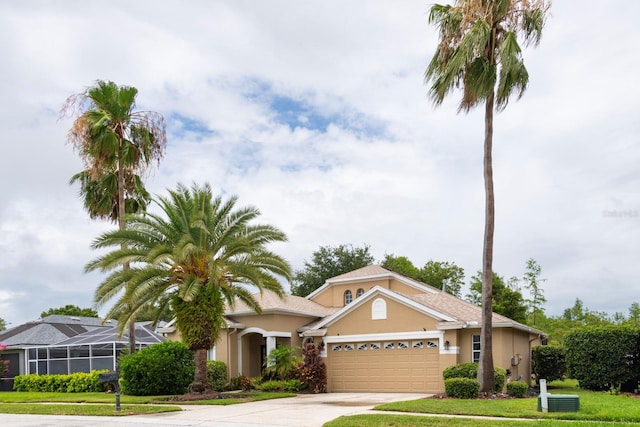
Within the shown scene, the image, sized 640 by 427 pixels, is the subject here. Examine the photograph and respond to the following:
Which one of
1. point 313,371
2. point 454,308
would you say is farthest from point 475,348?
point 313,371

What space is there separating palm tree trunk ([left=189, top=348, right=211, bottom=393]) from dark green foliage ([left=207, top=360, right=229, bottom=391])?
8.87 feet

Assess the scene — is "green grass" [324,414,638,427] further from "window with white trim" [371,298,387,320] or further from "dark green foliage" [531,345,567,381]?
"dark green foliage" [531,345,567,381]

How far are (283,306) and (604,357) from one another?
43.0 feet

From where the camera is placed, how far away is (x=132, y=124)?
2745 cm

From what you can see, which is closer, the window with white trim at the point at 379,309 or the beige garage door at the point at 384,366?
the beige garage door at the point at 384,366

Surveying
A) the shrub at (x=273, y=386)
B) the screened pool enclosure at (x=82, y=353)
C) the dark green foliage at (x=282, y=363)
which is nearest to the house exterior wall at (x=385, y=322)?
the dark green foliage at (x=282, y=363)

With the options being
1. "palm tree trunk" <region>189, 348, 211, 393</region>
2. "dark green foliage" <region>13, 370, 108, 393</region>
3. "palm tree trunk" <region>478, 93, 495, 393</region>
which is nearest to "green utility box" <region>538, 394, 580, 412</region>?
"palm tree trunk" <region>478, 93, 495, 393</region>

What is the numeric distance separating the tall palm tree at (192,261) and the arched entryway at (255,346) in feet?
16.2

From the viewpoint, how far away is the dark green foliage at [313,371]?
2495cm

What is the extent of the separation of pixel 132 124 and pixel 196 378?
1181 centimetres

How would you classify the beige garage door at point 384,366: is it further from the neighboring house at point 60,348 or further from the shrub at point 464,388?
the neighboring house at point 60,348

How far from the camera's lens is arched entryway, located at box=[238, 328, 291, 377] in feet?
88.4

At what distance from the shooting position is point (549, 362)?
28.0m

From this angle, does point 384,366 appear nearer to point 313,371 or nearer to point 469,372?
point 313,371
